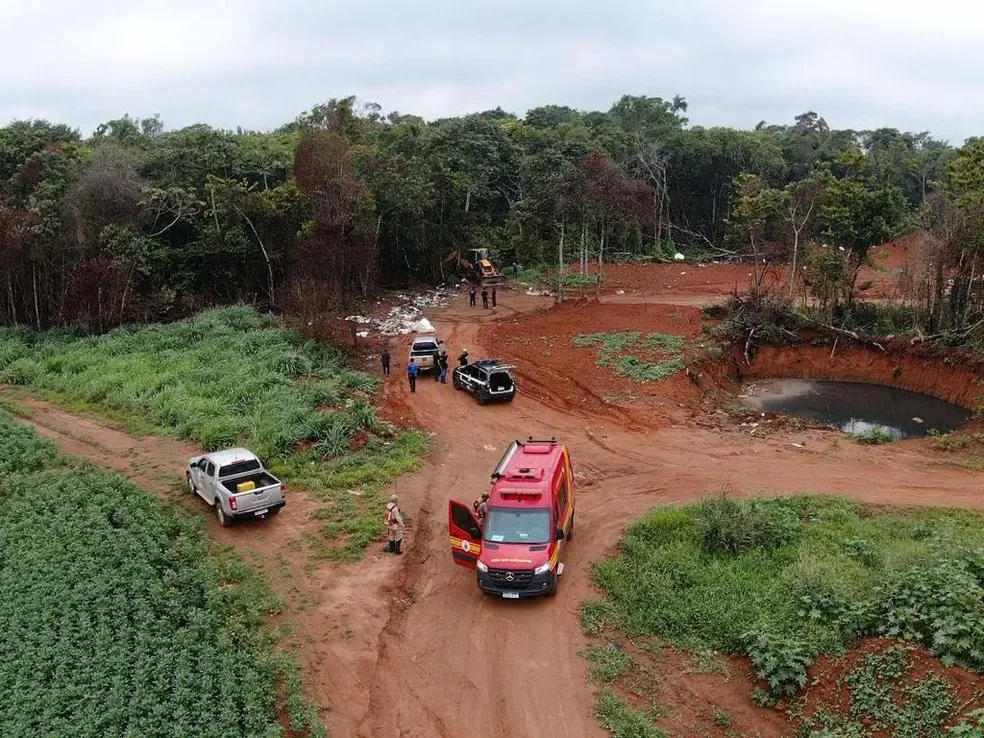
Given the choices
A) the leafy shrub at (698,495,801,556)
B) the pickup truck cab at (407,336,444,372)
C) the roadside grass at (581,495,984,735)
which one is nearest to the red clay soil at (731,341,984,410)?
the pickup truck cab at (407,336,444,372)

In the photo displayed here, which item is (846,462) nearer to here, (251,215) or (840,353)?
(840,353)

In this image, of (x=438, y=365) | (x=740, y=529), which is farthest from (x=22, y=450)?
(x=740, y=529)

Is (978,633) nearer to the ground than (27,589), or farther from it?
farther from it

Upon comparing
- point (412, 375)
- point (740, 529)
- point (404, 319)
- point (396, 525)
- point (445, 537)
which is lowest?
point (445, 537)

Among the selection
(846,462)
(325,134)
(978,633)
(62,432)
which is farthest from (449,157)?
(978,633)

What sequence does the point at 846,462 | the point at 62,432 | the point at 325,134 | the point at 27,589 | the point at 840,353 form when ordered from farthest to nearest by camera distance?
the point at 325,134
the point at 840,353
the point at 62,432
the point at 846,462
the point at 27,589

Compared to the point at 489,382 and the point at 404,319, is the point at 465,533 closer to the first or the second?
the point at 489,382
